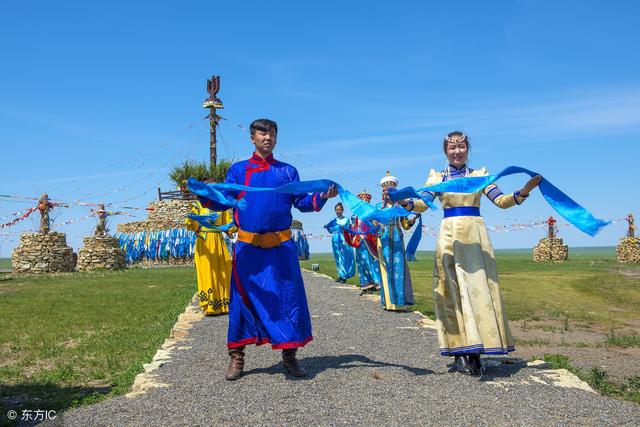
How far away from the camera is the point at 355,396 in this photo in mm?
4207

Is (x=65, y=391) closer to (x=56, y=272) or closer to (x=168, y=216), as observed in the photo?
(x=56, y=272)

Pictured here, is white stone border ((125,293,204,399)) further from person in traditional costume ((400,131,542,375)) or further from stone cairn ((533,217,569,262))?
stone cairn ((533,217,569,262))

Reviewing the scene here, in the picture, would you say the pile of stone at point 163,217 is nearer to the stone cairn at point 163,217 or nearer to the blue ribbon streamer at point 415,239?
the stone cairn at point 163,217

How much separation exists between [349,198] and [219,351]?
2406mm

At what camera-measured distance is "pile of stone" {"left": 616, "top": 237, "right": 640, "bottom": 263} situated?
109ft

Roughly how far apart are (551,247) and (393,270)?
1207 inches

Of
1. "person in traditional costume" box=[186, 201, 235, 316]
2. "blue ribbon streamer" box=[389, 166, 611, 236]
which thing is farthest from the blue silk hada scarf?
"person in traditional costume" box=[186, 201, 235, 316]

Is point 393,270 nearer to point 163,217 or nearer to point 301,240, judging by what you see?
point 163,217

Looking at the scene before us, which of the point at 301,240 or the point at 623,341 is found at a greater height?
the point at 301,240

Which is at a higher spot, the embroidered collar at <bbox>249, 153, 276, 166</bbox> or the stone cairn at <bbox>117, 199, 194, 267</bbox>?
the stone cairn at <bbox>117, 199, 194, 267</bbox>

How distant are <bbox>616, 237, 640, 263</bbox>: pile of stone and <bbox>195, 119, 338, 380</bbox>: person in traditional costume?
109 ft

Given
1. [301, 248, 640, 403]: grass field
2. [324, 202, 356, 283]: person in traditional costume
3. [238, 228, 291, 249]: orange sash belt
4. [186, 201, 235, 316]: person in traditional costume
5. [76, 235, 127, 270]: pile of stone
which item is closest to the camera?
[238, 228, 291, 249]: orange sash belt

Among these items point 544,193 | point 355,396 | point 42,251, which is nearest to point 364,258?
point 544,193

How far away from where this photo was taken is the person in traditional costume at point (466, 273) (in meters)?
4.89
